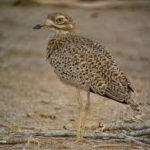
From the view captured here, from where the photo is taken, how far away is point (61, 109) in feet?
29.6

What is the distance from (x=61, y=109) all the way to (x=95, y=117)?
0.67 metres

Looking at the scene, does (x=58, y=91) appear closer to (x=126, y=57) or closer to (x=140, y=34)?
(x=126, y=57)

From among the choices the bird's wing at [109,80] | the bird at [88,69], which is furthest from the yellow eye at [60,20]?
the bird's wing at [109,80]

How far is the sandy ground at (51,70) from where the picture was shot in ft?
27.5

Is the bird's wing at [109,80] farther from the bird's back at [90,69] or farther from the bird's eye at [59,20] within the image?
the bird's eye at [59,20]

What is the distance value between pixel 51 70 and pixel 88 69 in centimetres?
439

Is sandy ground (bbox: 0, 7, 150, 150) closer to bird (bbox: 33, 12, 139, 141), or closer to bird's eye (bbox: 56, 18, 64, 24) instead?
bird (bbox: 33, 12, 139, 141)

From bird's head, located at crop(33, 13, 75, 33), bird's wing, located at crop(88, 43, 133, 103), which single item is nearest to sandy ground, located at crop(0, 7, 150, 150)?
bird's wing, located at crop(88, 43, 133, 103)

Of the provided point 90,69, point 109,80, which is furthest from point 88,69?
point 109,80

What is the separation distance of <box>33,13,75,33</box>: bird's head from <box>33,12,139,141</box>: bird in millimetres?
131

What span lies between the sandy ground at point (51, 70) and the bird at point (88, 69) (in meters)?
0.51

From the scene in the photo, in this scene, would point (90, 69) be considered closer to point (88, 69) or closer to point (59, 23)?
point (88, 69)

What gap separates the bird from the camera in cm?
696

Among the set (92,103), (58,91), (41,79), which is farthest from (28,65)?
(92,103)
